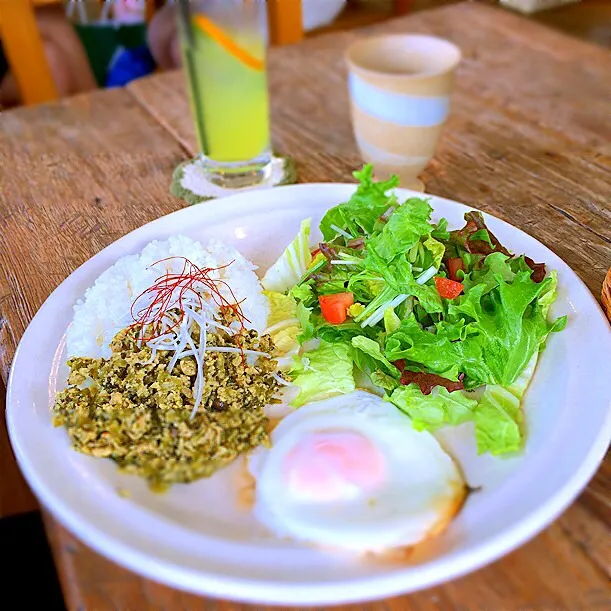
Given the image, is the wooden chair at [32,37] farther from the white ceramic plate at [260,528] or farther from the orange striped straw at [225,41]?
the white ceramic plate at [260,528]

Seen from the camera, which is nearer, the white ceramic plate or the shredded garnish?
the white ceramic plate

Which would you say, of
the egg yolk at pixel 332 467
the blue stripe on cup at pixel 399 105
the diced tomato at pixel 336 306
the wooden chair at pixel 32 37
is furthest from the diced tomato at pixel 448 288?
the wooden chair at pixel 32 37

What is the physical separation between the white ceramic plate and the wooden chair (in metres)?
1.81

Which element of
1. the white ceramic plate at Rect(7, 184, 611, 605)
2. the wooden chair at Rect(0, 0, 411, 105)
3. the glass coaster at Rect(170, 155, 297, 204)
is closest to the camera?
the white ceramic plate at Rect(7, 184, 611, 605)

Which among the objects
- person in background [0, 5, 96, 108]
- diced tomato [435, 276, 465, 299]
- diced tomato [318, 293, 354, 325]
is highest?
diced tomato [435, 276, 465, 299]

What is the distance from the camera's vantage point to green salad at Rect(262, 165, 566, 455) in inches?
41.0

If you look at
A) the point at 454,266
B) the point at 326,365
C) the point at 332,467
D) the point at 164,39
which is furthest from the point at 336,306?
the point at 164,39

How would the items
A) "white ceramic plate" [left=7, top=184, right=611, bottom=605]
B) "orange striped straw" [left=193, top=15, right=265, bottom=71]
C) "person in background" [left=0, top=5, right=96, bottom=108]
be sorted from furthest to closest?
"person in background" [left=0, top=5, right=96, bottom=108] < "orange striped straw" [left=193, top=15, right=265, bottom=71] < "white ceramic plate" [left=7, top=184, right=611, bottom=605]

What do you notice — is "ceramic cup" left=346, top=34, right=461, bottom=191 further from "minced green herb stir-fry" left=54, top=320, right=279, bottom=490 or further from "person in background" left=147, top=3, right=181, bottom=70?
"person in background" left=147, top=3, right=181, bottom=70

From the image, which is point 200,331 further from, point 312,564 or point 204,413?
point 312,564

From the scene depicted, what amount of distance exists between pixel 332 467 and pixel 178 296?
1.48 ft

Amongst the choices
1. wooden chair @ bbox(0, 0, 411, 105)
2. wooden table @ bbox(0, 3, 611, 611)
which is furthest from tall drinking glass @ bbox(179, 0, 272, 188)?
wooden chair @ bbox(0, 0, 411, 105)

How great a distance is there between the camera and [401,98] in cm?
142

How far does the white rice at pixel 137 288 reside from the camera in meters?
1.12
